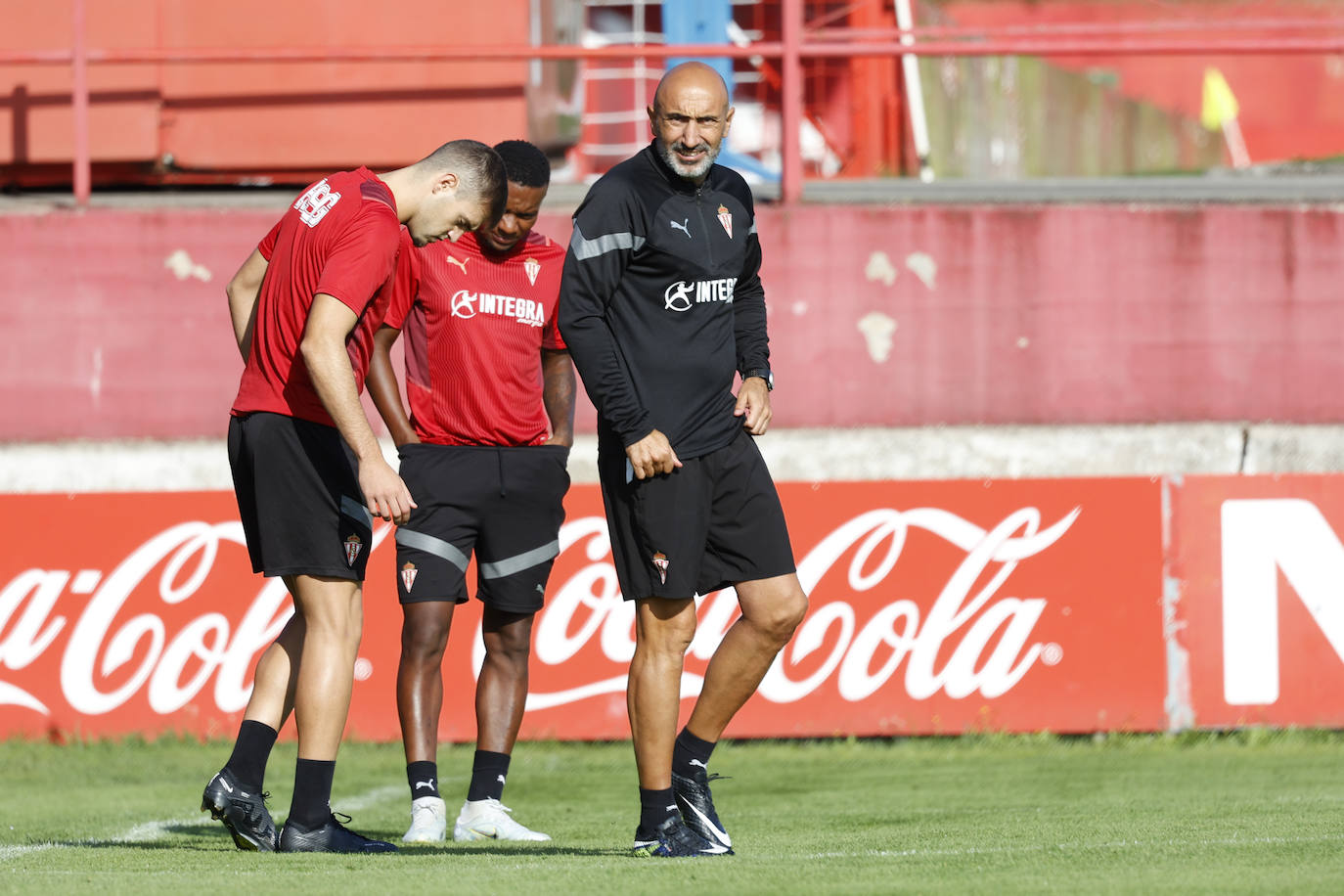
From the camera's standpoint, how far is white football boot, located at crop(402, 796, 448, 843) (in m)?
5.49

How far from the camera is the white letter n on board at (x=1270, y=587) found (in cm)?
800

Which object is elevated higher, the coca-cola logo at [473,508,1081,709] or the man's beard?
the man's beard

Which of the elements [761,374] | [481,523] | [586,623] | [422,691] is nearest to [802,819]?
[422,691]

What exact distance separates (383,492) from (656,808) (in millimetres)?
1149

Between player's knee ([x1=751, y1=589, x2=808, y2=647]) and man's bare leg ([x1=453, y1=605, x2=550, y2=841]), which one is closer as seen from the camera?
player's knee ([x1=751, y1=589, x2=808, y2=647])

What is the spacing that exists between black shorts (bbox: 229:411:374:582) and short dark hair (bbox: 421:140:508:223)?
2.61 ft

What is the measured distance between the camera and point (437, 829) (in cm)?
553

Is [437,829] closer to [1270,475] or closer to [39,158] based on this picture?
[1270,475]

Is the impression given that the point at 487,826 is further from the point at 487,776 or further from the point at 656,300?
the point at 656,300

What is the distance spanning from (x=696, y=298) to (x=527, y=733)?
378 cm

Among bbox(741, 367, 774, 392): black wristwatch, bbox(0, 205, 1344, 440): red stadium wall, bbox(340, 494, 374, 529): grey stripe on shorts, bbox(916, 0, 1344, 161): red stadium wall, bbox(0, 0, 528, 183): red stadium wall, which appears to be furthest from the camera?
bbox(916, 0, 1344, 161): red stadium wall

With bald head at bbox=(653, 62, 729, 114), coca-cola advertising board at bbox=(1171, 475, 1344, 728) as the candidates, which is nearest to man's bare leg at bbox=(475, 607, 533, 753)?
bald head at bbox=(653, 62, 729, 114)

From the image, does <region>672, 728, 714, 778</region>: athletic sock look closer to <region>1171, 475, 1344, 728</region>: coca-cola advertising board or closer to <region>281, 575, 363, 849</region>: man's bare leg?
<region>281, 575, 363, 849</region>: man's bare leg

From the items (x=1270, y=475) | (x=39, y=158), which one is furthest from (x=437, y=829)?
(x=39, y=158)
